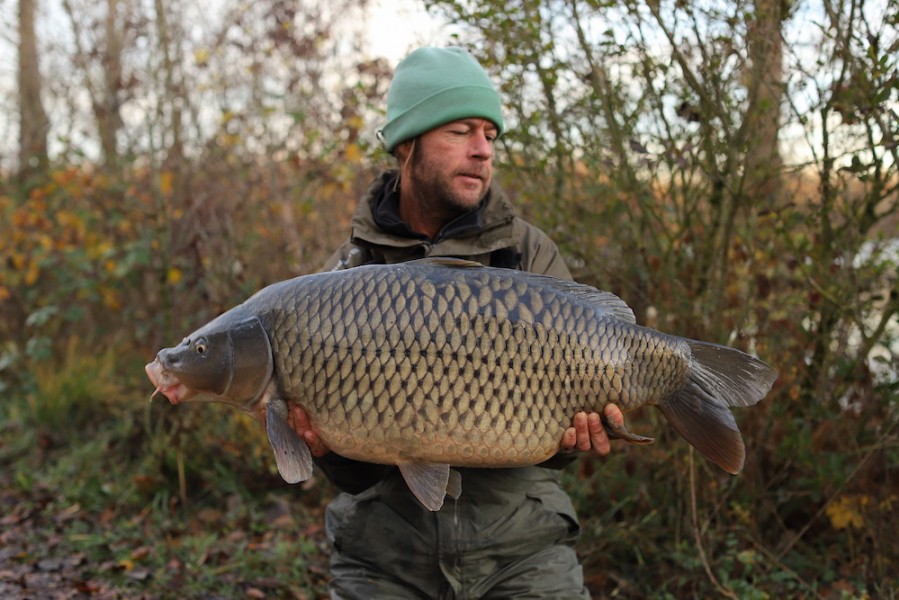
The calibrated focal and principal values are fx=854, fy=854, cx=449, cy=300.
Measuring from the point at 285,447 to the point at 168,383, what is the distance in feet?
0.93

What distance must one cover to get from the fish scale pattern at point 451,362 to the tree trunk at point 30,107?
19.8 ft

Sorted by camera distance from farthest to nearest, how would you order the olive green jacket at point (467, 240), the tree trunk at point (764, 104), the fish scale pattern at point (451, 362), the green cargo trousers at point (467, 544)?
the tree trunk at point (764, 104) < the olive green jacket at point (467, 240) < the green cargo trousers at point (467, 544) < the fish scale pattern at point (451, 362)

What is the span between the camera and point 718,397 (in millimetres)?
1744

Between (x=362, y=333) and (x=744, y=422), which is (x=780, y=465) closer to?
(x=744, y=422)

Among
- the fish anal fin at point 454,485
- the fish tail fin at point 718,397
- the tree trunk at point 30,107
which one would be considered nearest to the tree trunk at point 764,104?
the fish tail fin at point 718,397

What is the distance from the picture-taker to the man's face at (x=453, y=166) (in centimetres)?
220

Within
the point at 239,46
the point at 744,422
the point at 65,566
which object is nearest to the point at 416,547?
the point at 744,422

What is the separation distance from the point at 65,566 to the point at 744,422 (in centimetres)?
243

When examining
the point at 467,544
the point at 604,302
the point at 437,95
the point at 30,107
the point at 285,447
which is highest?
the point at 30,107

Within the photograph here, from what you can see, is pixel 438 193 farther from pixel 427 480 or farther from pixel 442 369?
pixel 427 480

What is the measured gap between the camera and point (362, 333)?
1688 mm

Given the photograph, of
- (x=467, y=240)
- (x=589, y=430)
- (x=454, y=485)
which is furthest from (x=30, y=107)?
(x=589, y=430)

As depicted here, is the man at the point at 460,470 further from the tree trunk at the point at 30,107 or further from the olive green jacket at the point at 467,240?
the tree trunk at the point at 30,107

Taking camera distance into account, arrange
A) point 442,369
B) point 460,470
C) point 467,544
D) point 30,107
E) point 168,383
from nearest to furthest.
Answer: point 442,369, point 168,383, point 467,544, point 460,470, point 30,107
